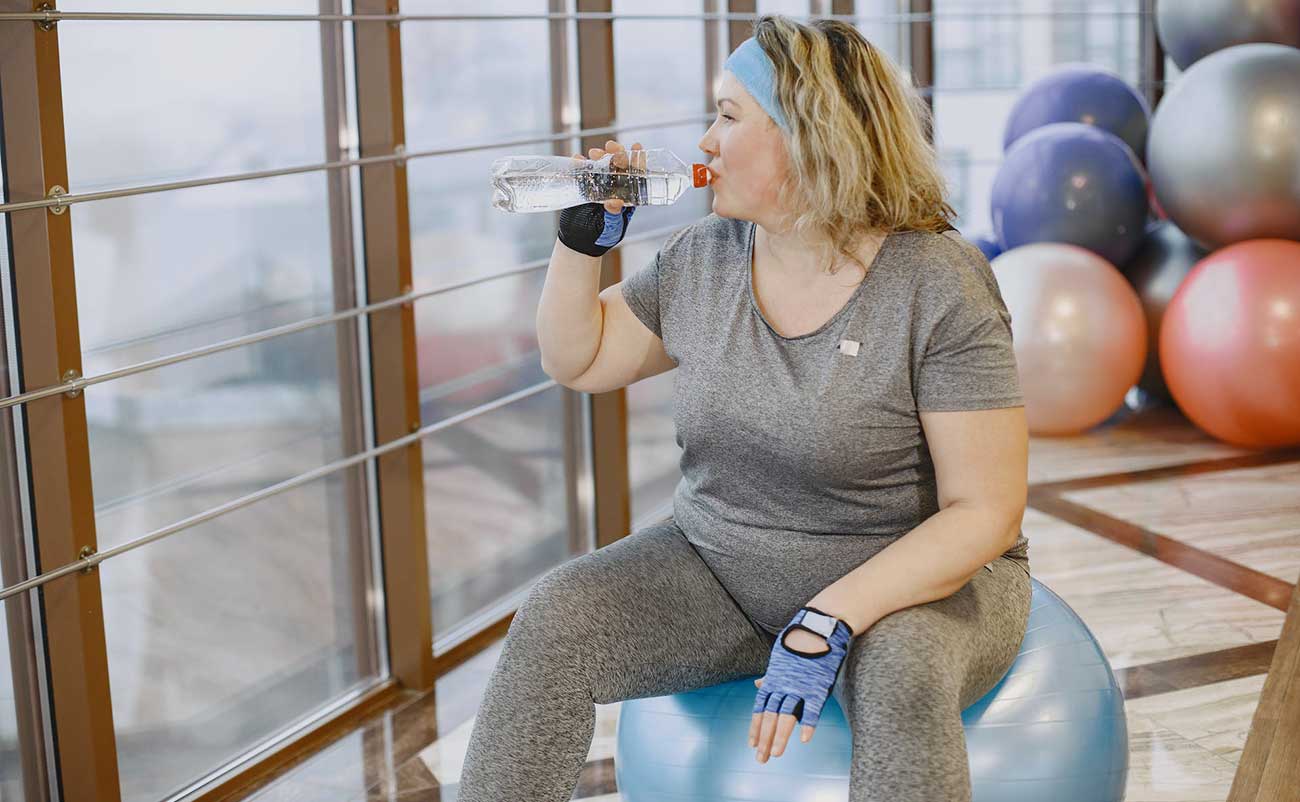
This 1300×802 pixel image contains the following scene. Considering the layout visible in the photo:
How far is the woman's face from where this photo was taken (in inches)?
62.2

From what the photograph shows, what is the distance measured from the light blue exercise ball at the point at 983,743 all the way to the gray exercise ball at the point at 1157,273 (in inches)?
103

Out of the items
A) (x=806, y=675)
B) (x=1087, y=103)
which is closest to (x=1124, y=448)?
(x=1087, y=103)

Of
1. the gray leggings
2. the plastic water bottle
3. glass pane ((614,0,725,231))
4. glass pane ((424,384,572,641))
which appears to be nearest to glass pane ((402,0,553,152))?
glass pane ((614,0,725,231))

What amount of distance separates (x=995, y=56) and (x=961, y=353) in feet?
12.8

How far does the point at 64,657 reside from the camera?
73.6 inches

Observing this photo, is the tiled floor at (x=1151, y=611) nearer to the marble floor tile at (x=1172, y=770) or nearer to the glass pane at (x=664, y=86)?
the marble floor tile at (x=1172, y=770)

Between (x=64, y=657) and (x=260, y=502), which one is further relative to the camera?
(x=260, y=502)

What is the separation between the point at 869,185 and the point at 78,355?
0.99 meters

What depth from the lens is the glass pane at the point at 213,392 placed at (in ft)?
6.63

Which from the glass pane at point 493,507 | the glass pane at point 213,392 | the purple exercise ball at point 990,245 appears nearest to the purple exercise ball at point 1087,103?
the purple exercise ball at point 990,245

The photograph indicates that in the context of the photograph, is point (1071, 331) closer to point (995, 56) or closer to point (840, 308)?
point (995, 56)

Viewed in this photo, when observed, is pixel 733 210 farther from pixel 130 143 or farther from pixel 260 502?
pixel 260 502

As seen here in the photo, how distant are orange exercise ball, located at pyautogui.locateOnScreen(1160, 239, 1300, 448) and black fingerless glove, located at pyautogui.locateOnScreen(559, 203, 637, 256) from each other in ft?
7.90

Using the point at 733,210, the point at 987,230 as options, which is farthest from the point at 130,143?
the point at 987,230
